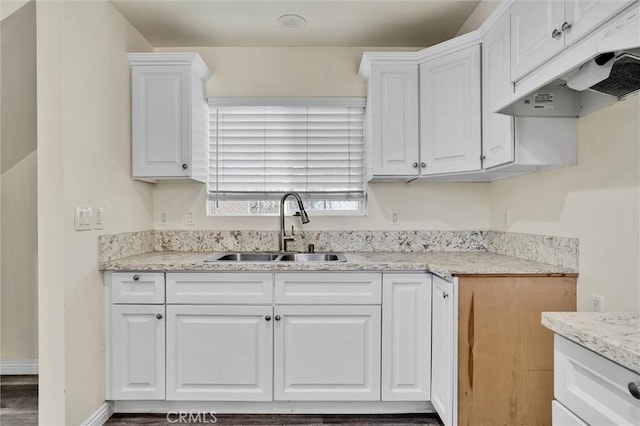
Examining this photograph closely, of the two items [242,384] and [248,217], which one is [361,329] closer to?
[242,384]

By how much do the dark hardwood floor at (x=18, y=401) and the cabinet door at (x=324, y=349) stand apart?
1538 millimetres

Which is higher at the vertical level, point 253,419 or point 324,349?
point 324,349

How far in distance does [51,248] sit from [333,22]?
7.08 ft

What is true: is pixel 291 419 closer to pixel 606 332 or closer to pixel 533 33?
pixel 606 332

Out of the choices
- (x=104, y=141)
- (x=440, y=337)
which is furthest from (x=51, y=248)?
(x=440, y=337)

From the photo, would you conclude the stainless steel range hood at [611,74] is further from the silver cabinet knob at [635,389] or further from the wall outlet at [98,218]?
the wall outlet at [98,218]

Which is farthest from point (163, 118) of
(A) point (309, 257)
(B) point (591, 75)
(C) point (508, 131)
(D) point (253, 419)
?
(B) point (591, 75)

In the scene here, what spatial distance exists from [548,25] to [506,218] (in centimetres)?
128

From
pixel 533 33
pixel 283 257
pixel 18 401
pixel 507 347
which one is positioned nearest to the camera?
pixel 533 33

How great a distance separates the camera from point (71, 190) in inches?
70.8

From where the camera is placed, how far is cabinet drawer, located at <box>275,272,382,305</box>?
6.67 ft

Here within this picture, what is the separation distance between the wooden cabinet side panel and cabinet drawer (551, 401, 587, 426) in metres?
0.58

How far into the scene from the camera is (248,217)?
2697mm

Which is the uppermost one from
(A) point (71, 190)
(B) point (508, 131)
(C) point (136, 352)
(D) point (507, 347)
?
(B) point (508, 131)
